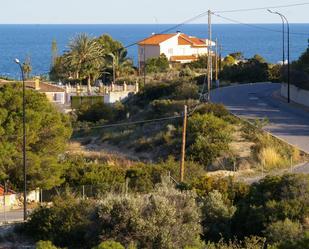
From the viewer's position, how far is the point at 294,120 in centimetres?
4712

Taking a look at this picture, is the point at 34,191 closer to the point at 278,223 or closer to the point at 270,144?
the point at 270,144

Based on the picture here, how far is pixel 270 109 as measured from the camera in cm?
5175

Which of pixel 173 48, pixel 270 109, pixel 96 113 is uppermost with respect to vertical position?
pixel 173 48

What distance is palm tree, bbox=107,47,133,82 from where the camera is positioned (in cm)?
8944

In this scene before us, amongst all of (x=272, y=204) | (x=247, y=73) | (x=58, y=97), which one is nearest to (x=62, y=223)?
(x=272, y=204)

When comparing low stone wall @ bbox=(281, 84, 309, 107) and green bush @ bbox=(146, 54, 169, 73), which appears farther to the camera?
green bush @ bbox=(146, 54, 169, 73)

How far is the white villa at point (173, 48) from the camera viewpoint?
10369cm

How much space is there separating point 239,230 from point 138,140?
2361cm

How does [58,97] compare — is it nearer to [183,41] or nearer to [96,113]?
[96,113]

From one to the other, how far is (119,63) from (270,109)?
138 feet

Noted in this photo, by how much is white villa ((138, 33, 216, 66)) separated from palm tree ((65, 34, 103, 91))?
644 inches

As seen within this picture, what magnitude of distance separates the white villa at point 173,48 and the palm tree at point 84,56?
53.7 feet

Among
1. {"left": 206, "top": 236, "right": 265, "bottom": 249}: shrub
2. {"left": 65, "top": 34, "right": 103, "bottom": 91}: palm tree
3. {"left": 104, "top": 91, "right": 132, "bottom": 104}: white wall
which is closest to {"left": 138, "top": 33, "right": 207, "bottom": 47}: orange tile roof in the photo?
{"left": 65, "top": 34, "right": 103, "bottom": 91}: palm tree

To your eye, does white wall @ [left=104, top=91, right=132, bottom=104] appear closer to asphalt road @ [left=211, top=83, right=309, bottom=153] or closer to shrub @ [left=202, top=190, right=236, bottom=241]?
asphalt road @ [left=211, top=83, right=309, bottom=153]
